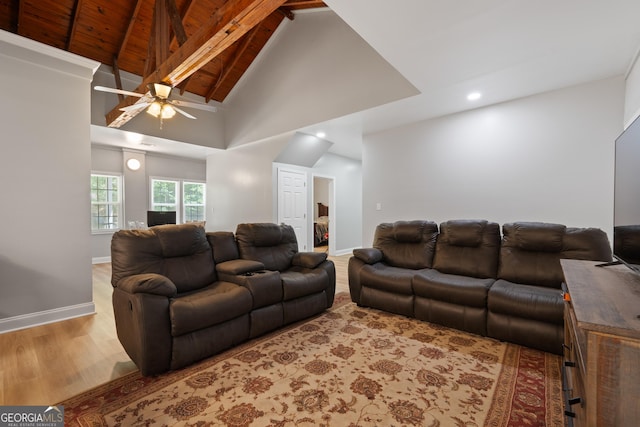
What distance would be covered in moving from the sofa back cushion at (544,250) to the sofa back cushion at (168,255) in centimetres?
300

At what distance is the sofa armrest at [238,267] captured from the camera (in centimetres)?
269

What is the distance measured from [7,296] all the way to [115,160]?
14.6 ft

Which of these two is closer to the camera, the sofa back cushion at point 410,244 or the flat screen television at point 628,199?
the flat screen television at point 628,199

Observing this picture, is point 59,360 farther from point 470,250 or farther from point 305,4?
point 305,4

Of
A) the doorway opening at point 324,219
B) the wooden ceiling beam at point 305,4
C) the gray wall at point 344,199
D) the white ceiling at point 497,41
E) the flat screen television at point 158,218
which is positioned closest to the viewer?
the white ceiling at point 497,41

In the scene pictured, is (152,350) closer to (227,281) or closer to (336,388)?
(227,281)

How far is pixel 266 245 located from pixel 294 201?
2877mm

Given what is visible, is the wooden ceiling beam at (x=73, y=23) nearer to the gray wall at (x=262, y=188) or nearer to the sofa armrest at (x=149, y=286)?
the gray wall at (x=262, y=188)

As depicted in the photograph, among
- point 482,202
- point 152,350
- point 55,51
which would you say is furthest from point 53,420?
point 482,202

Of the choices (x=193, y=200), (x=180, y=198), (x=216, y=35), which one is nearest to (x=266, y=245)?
(x=216, y=35)

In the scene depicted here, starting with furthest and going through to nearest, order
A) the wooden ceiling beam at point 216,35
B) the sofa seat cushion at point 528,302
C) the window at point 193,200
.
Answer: the window at point 193,200, the wooden ceiling beam at point 216,35, the sofa seat cushion at point 528,302

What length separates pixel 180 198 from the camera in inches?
301

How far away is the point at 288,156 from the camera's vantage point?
5672 millimetres

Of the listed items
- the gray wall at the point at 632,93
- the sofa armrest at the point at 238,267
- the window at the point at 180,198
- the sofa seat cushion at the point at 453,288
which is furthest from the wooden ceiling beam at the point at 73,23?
the gray wall at the point at 632,93
